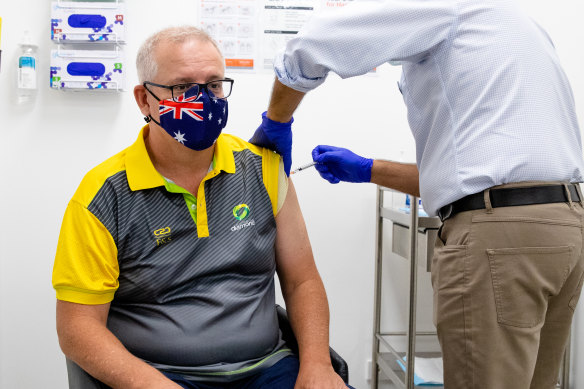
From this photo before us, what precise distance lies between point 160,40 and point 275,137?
0.37m

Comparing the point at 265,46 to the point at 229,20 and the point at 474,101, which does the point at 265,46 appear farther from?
the point at 474,101

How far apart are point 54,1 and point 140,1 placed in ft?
1.13

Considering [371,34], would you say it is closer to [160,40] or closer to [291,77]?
[291,77]

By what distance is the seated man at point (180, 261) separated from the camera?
1138 mm

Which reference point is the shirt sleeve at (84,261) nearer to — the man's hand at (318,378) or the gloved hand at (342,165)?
the man's hand at (318,378)

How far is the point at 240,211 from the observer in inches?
50.7

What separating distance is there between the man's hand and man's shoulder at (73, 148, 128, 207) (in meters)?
0.61

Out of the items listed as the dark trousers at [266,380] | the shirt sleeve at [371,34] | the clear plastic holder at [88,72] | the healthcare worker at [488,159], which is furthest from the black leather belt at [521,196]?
the clear plastic holder at [88,72]

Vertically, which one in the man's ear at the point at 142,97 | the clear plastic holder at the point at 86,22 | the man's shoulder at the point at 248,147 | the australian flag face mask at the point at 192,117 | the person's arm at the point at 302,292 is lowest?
the person's arm at the point at 302,292

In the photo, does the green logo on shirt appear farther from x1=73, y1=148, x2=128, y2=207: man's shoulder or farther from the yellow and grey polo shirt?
x1=73, y1=148, x2=128, y2=207: man's shoulder

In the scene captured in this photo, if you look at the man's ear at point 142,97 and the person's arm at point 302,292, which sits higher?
the man's ear at point 142,97

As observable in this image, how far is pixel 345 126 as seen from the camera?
2318mm

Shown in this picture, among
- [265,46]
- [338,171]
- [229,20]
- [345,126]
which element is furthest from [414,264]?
[229,20]

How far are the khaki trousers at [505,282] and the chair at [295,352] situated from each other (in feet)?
0.83
